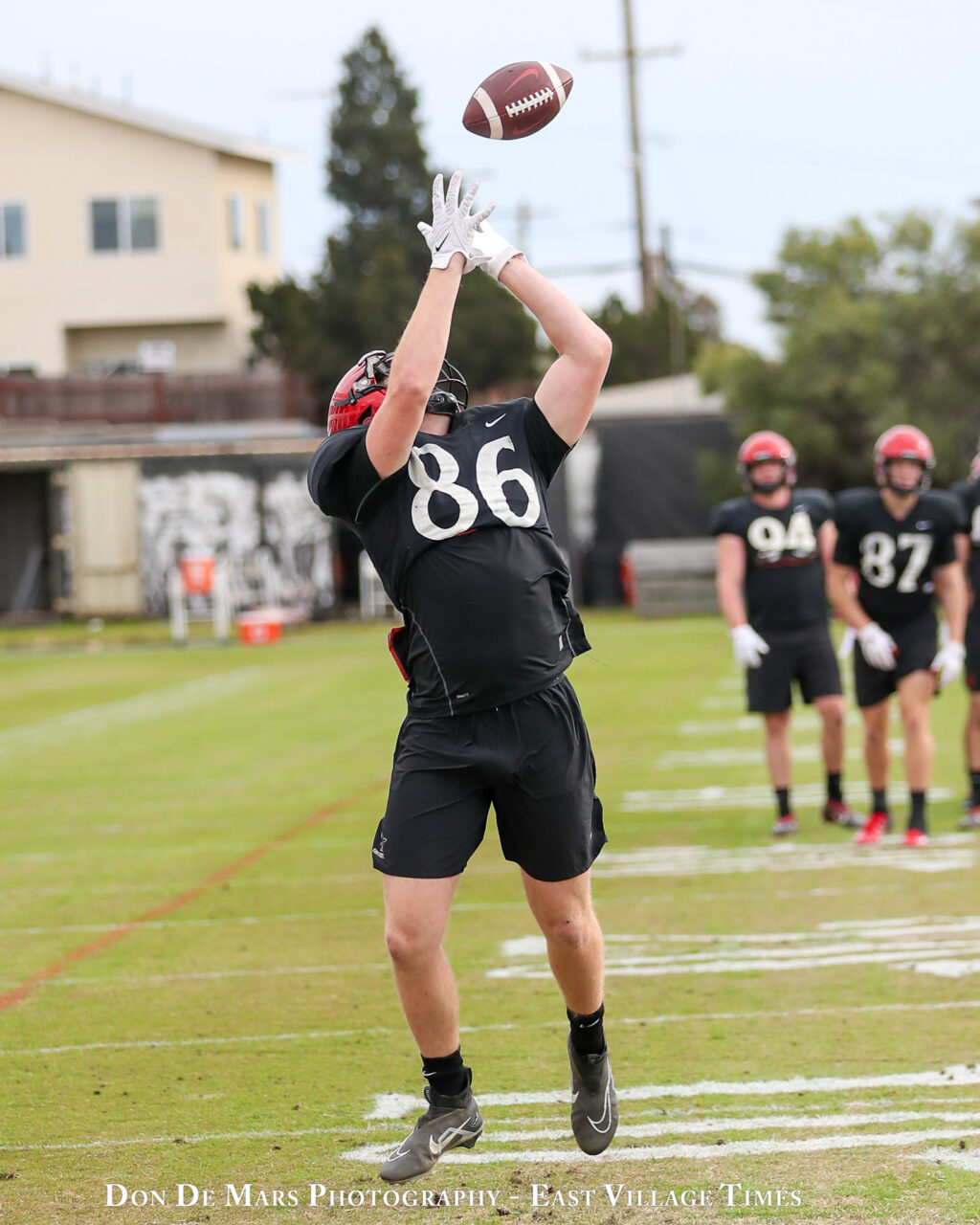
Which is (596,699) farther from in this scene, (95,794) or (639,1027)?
(639,1027)

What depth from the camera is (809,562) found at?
920cm

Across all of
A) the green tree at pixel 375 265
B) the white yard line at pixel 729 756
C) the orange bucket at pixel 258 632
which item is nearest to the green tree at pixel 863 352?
the green tree at pixel 375 265

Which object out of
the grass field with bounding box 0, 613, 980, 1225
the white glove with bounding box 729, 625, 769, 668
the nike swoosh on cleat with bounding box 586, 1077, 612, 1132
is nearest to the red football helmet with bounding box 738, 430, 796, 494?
the white glove with bounding box 729, 625, 769, 668

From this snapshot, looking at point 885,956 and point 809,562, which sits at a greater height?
point 809,562

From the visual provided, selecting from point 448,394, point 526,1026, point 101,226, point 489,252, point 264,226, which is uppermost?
point 264,226

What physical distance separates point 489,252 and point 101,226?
120 ft

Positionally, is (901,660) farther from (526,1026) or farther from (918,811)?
(526,1026)

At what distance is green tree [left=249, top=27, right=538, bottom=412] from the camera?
115 ft

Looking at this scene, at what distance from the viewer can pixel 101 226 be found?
38.5 m

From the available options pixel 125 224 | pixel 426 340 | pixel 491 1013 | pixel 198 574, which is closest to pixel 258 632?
pixel 198 574

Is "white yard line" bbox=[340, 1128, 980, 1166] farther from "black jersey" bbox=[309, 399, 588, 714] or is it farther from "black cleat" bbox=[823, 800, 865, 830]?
"black cleat" bbox=[823, 800, 865, 830]

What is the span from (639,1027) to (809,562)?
4.41 metres

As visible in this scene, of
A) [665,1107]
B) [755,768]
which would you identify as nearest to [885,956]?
[665,1107]

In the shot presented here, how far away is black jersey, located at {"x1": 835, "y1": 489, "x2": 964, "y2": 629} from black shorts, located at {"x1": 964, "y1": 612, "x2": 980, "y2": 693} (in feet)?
2.75
